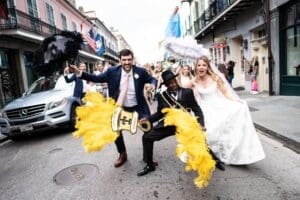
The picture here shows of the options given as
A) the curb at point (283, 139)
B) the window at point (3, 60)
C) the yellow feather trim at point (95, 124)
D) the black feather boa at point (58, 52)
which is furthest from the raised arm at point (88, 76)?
the window at point (3, 60)

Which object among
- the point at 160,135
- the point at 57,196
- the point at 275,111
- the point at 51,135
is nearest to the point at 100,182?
the point at 57,196

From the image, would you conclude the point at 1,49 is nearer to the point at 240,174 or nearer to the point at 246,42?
the point at 246,42

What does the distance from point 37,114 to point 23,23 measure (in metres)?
10.8

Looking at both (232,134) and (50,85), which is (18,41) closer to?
(50,85)

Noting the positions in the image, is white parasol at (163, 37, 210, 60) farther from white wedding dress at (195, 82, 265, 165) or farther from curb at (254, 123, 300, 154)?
curb at (254, 123, 300, 154)

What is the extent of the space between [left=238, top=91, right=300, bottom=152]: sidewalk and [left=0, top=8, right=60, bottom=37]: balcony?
39.1ft

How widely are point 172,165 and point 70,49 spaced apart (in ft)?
8.32

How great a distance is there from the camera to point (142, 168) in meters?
4.78

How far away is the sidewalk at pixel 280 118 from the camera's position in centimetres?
601

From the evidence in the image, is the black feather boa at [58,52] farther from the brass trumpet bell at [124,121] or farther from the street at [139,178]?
the street at [139,178]

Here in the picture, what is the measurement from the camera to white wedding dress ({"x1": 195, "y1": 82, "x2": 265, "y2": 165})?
14.6 feet

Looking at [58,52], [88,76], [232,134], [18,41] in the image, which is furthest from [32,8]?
[232,134]

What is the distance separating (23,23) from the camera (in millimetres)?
16203

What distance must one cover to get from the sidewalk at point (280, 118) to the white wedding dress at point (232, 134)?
1.51 metres
